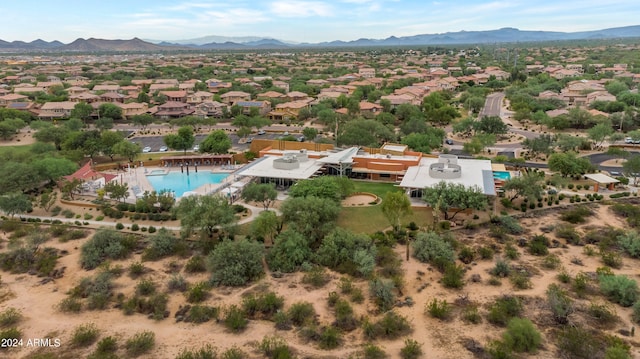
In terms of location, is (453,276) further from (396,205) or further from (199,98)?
(199,98)

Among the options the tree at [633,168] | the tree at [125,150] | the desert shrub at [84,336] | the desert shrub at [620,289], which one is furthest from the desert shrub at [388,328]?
the tree at [125,150]

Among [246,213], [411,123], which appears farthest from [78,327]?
[411,123]

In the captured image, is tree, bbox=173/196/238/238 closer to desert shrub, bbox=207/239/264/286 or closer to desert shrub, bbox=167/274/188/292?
desert shrub, bbox=207/239/264/286

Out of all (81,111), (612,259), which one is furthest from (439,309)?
(81,111)

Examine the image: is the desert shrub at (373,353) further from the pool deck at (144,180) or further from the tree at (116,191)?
the tree at (116,191)

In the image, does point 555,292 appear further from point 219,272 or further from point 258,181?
point 258,181
